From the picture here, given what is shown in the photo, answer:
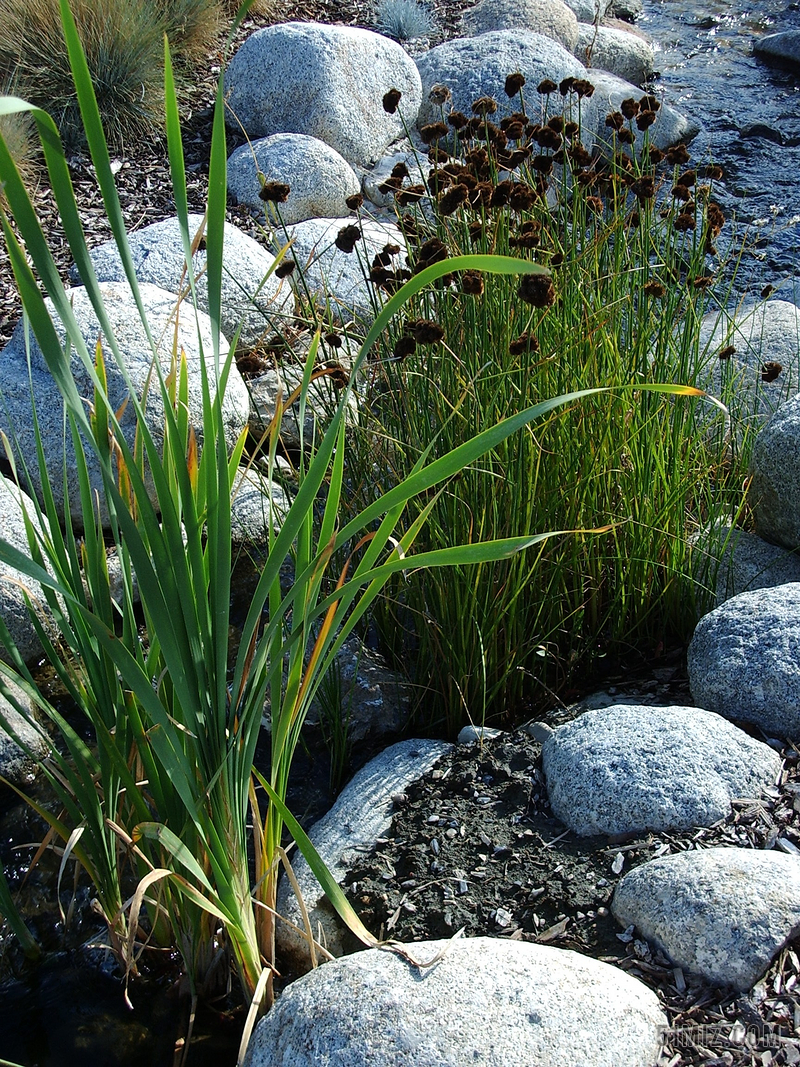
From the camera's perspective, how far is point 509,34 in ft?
23.6

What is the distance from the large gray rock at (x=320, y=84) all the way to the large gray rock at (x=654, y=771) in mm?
5438

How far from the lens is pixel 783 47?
30.1 ft

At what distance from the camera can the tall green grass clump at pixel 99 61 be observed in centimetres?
625

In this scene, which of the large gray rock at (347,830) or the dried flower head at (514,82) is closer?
the large gray rock at (347,830)

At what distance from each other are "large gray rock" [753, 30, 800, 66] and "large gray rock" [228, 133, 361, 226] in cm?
553

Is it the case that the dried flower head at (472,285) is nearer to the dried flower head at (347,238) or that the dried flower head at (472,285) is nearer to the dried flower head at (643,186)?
the dried flower head at (347,238)

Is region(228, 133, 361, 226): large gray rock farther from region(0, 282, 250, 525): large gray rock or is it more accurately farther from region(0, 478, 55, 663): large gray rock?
region(0, 478, 55, 663): large gray rock

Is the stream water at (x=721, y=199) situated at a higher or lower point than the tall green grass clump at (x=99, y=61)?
lower

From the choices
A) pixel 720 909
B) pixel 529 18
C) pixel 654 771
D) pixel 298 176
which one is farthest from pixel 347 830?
pixel 529 18

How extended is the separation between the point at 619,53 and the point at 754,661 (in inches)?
315

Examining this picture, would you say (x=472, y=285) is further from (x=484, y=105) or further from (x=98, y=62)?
(x=98, y=62)

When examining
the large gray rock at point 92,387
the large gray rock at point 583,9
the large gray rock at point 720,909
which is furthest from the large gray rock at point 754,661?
the large gray rock at point 583,9

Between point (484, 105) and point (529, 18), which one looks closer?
point (484, 105)

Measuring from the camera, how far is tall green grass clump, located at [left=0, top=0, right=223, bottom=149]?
6250mm
